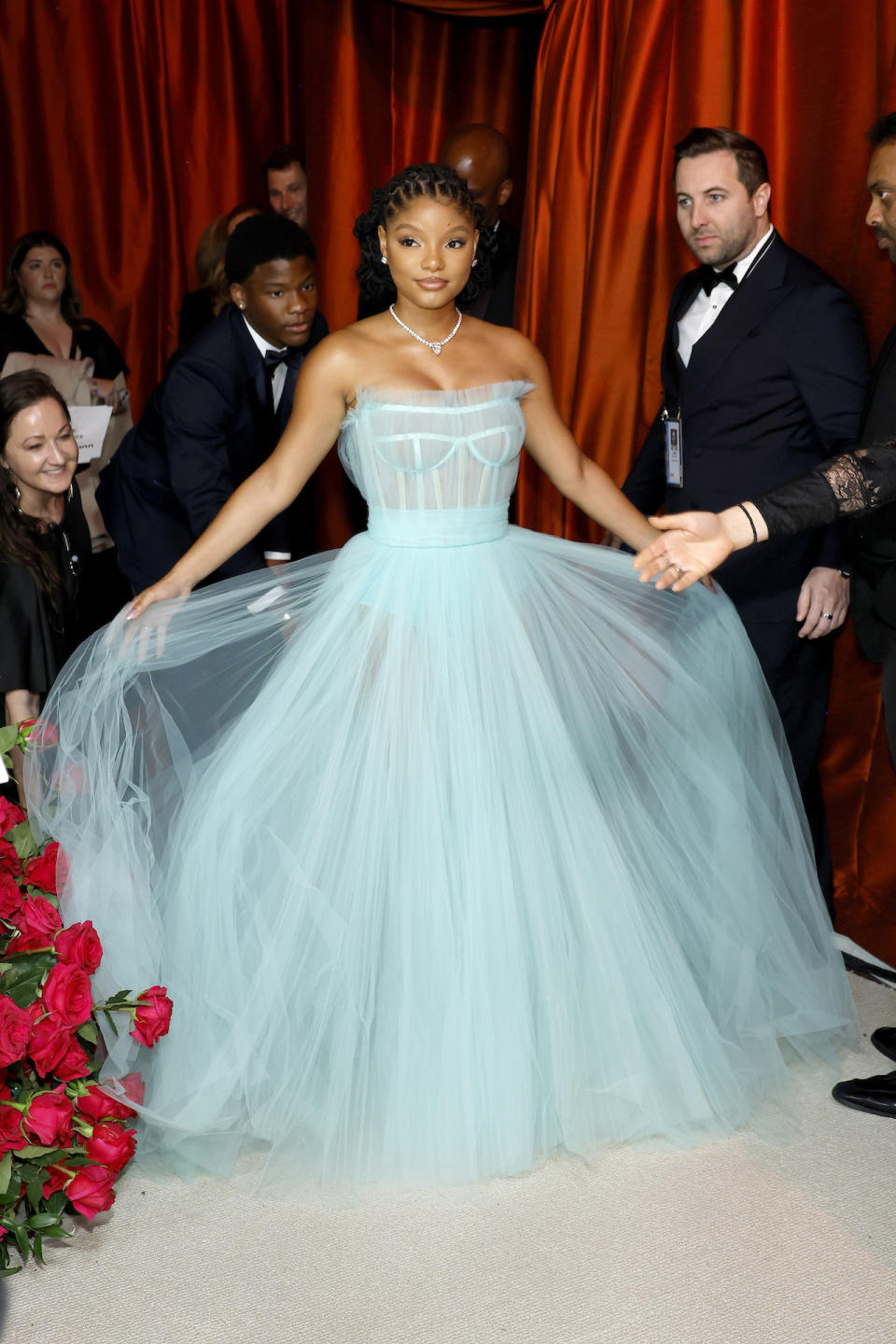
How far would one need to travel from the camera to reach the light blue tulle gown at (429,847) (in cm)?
215

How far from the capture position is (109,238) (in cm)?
498

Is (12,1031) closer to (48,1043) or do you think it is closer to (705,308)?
(48,1043)

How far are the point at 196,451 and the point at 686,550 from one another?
1422 millimetres

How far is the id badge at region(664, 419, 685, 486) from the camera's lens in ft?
9.48

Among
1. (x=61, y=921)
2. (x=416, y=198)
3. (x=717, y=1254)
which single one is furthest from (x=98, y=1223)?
(x=416, y=198)

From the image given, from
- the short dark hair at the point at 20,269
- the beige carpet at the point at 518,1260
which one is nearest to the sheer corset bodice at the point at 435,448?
the beige carpet at the point at 518,1260

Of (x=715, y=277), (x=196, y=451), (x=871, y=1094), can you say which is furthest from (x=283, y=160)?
(x=871, y=1094)

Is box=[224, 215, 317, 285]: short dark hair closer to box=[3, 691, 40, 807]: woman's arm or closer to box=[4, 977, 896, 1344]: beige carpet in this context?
box=[3, 691, 40, 807]: woman's arm

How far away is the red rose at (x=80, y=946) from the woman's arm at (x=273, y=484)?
0.62m

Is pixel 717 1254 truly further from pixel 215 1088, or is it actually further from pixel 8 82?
pixel 8 82

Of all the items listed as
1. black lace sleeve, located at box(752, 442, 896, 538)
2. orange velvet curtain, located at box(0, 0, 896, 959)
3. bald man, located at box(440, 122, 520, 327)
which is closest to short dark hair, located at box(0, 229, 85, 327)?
orange velvet curtain, located at box(0, 0, 896, 959)

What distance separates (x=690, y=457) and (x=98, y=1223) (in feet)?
6.04

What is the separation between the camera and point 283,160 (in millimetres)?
4520

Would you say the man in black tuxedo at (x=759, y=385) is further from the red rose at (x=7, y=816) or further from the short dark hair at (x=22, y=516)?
the red rose at (x=7, y=816)
